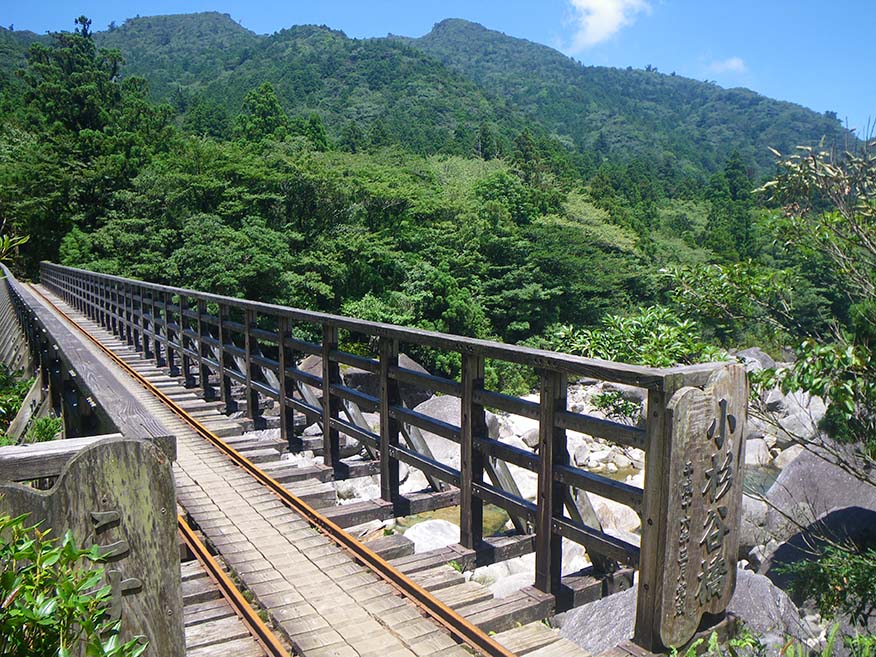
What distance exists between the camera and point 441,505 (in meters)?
4.64

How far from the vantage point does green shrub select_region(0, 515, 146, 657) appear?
1533mm

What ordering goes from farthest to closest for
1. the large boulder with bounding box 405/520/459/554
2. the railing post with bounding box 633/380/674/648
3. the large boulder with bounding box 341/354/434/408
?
the large boulder with bounding box 341/354/434/408 → the large boulder with bounding box 405/520/459/554 → the railing post with bounding box 633/380/674/648

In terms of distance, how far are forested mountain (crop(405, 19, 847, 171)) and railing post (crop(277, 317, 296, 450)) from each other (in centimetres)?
9423

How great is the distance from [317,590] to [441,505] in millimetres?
1266

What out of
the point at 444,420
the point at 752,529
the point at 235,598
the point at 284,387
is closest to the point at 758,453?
the point at 752,529

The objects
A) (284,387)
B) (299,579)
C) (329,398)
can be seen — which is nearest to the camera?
(299,579)

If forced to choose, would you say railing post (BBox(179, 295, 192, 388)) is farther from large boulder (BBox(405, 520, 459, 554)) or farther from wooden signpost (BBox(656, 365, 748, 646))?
wooden signpost (BBox(656, 365, 748, 646))

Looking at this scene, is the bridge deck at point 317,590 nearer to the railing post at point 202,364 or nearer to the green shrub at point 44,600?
the green shrub at point 44,600

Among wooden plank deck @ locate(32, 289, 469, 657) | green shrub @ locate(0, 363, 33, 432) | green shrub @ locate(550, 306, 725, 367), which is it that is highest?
green shrub @ locate(550, 306, 725, 367)

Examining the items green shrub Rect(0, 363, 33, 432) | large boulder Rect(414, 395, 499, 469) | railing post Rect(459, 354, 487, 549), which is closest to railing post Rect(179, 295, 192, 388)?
green shrub Rect(0, 363, 33, 432)

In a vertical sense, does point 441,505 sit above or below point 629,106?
below

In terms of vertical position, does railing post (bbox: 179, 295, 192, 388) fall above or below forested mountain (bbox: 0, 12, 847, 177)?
below

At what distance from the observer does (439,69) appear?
105 meters

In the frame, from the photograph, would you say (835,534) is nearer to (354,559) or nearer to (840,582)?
(840,582)
